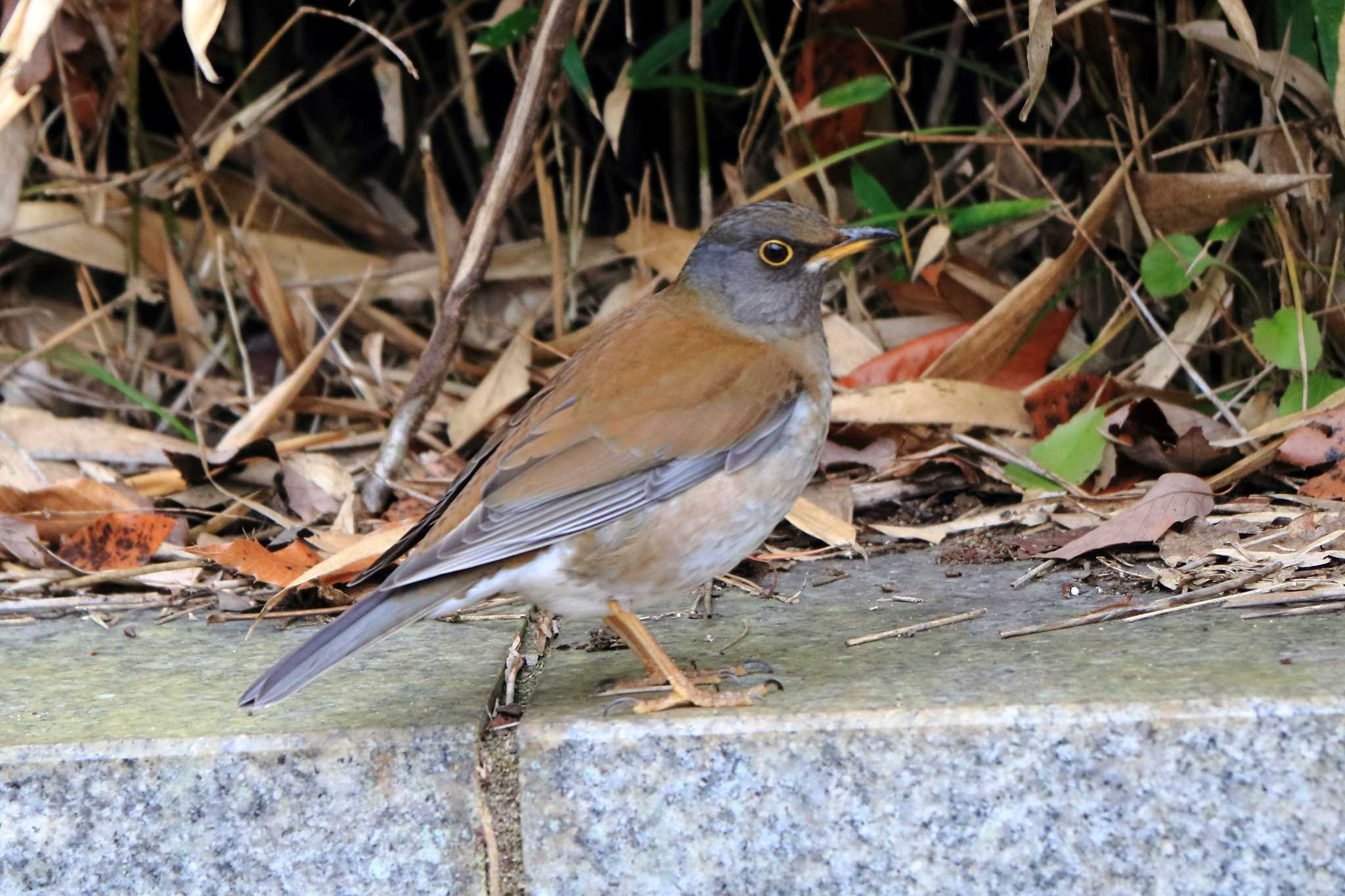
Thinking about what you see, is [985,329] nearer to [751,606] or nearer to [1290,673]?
[751,606]

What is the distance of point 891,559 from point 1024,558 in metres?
0.31

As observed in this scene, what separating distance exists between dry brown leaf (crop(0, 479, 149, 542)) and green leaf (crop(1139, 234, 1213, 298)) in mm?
2583

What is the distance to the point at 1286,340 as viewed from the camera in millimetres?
3555

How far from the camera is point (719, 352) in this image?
3072 millimetres

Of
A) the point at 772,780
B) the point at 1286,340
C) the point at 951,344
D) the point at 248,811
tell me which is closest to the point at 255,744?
the point at 248,811

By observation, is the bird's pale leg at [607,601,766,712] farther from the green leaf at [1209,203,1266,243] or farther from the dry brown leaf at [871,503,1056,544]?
the green leaf at [1209,203,1266,243]

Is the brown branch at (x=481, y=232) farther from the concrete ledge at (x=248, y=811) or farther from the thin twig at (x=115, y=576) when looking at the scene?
the concrete ledge at (x=248, y=811)

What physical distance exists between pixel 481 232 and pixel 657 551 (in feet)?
4.45

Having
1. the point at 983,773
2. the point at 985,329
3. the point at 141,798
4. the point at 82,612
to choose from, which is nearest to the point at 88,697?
the point at 141,798

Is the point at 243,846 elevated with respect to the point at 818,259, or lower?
lower

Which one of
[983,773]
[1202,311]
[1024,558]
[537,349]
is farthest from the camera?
[537,349]

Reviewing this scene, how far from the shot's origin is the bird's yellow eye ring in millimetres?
3277

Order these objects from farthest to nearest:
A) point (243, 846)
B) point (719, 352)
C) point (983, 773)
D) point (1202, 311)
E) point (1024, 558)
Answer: point (1202, 311) → point (1024, 558) → point (719, 352) → point (243, 846) → point (983, 773)

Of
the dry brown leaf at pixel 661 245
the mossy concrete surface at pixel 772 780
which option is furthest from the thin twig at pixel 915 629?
the dry brown leaf at pixel 661 245
